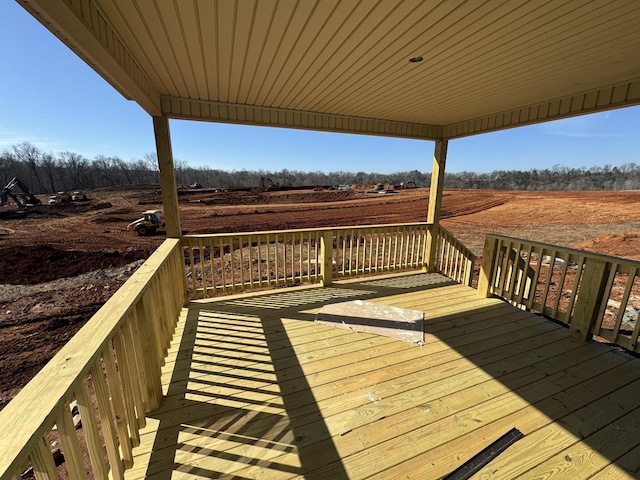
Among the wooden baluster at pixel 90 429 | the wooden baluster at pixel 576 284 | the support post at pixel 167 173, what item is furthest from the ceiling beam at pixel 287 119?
the wooden baluster at pixel 90 429

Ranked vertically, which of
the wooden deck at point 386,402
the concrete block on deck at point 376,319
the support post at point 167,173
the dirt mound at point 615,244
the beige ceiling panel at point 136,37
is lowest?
the dirt mound at point 615,244

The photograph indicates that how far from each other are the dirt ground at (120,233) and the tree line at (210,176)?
1119cm

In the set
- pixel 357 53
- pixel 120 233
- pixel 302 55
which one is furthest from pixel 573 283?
pixel 120 233

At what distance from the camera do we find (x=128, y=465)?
57.0 inches

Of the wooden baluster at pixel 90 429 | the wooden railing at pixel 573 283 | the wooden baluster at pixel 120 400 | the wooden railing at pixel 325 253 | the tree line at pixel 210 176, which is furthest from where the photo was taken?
the tree line at pixel 210 176

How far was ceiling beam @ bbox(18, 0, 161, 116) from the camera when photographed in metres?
1.14

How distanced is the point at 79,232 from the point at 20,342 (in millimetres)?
9416

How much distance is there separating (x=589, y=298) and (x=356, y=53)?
3.08 metres

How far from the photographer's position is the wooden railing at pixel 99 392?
722mm

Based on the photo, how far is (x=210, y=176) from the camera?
36.8 metres

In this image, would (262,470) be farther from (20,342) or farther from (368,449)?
(20,342)

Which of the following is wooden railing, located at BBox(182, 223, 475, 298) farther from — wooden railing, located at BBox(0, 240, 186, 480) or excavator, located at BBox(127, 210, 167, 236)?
excavator, located at BBox(127, 210, 167, 236)

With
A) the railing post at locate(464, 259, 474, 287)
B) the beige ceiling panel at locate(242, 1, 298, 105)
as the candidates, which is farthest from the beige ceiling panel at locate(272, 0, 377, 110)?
the railing post at locate(464, 259, 474, 287)

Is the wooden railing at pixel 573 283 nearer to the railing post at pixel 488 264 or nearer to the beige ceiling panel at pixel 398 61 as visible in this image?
the railing post at pixel 488 264
